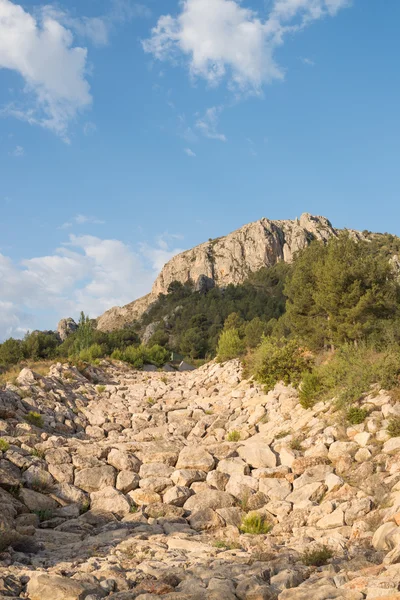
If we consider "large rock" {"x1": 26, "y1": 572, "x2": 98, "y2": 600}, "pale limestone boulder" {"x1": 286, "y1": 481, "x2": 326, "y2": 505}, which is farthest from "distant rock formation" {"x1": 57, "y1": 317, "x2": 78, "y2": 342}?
"large rock" {"x1": 26, "y1": 572, "x2": 98, "y2": 600}

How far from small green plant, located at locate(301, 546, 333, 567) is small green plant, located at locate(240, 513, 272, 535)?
189 cm

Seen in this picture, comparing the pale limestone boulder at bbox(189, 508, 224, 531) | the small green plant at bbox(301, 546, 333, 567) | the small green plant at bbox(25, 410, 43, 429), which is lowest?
the small green plant at bbox(301, 546, 333, 567)

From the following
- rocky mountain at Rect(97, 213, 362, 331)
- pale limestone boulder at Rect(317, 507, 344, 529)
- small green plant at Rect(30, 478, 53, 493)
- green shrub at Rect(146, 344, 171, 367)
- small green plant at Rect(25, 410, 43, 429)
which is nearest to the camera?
pale limestone boulder at Rect(317, 507, 344, 529)

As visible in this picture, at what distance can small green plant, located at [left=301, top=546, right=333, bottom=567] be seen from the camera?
7.51 metres

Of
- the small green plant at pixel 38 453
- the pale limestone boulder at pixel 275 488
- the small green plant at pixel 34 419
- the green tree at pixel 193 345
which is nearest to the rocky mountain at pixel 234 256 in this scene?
the green tree at pixel 193 345

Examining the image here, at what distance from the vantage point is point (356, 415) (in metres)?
13.2

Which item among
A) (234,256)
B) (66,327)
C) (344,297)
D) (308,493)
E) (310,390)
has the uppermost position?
(234,256)

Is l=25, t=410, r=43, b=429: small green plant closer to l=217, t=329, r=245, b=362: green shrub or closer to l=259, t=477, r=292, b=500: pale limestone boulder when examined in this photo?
l=259, t=477, r=292, b=500: pale limestone boulder

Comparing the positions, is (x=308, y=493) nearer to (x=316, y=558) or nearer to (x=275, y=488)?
(x=275, y=488)

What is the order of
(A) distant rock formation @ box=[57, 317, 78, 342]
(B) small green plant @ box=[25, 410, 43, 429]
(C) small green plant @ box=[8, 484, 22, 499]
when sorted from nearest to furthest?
(C) small green plant @ box=[8, 484, 22, 499], (B) small green plant @ box=[25, 410, 43, 429], (A) distant rock formation @ box=[57, 317, 78, 342]

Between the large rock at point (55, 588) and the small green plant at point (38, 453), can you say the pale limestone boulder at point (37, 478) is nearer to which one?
the small green plant at point (38, 453)

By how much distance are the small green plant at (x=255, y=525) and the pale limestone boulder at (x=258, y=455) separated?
2.47 meters

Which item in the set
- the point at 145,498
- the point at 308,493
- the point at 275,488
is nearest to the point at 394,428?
the point at 308,493

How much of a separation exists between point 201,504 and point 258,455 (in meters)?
2.51
